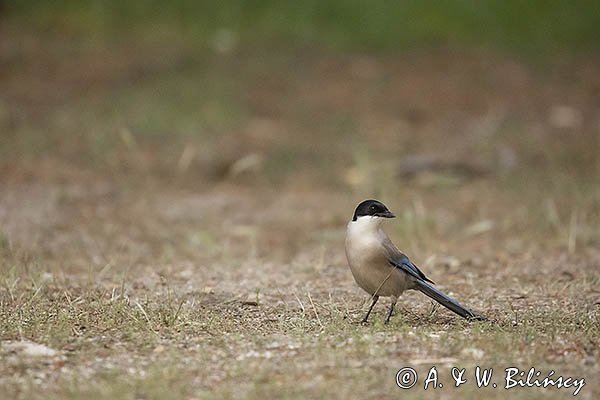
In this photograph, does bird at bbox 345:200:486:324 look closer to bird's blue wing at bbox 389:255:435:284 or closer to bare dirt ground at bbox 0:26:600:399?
bird's blue wing at bbox 389:255:435:284

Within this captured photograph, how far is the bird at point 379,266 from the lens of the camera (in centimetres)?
525

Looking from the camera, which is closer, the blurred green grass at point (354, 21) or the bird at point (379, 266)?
the bird at point (379, 266)

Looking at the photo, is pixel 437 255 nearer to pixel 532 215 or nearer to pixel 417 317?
pixel 532 215

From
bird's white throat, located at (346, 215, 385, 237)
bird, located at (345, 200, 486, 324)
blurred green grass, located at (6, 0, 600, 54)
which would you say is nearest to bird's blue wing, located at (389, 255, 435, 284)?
bird, located at (345, 200, 486, 324)

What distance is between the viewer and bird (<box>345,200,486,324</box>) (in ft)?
17.2

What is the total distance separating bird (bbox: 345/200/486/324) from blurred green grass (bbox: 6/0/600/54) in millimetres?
9095

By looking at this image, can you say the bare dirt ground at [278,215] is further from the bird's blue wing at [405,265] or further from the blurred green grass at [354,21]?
the blurred green grass at [354,21]

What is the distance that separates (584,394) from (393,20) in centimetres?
1114

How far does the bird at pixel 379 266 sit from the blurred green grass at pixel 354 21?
358 inches

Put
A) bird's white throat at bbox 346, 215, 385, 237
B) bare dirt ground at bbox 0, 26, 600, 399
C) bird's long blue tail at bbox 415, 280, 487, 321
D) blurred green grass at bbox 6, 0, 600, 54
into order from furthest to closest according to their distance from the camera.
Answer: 1. blurred green grass at bbox 6, 0, 600, 54
2. bird's white throat at bbox 346, 215, 385, 237
3. bird's long blue tail at bbox 415, 280, 487, 321
4. bare dirt ground at bbox 0, 26, 600, 399

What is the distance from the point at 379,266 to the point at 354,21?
9.77 m

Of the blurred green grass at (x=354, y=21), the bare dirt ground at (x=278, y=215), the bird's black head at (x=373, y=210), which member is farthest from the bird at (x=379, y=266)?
the blurred green grass at (x=354, y=21)

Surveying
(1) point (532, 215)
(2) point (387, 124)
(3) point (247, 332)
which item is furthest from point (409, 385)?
(2) point (387, 124)

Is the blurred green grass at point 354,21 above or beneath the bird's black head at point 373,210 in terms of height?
above
